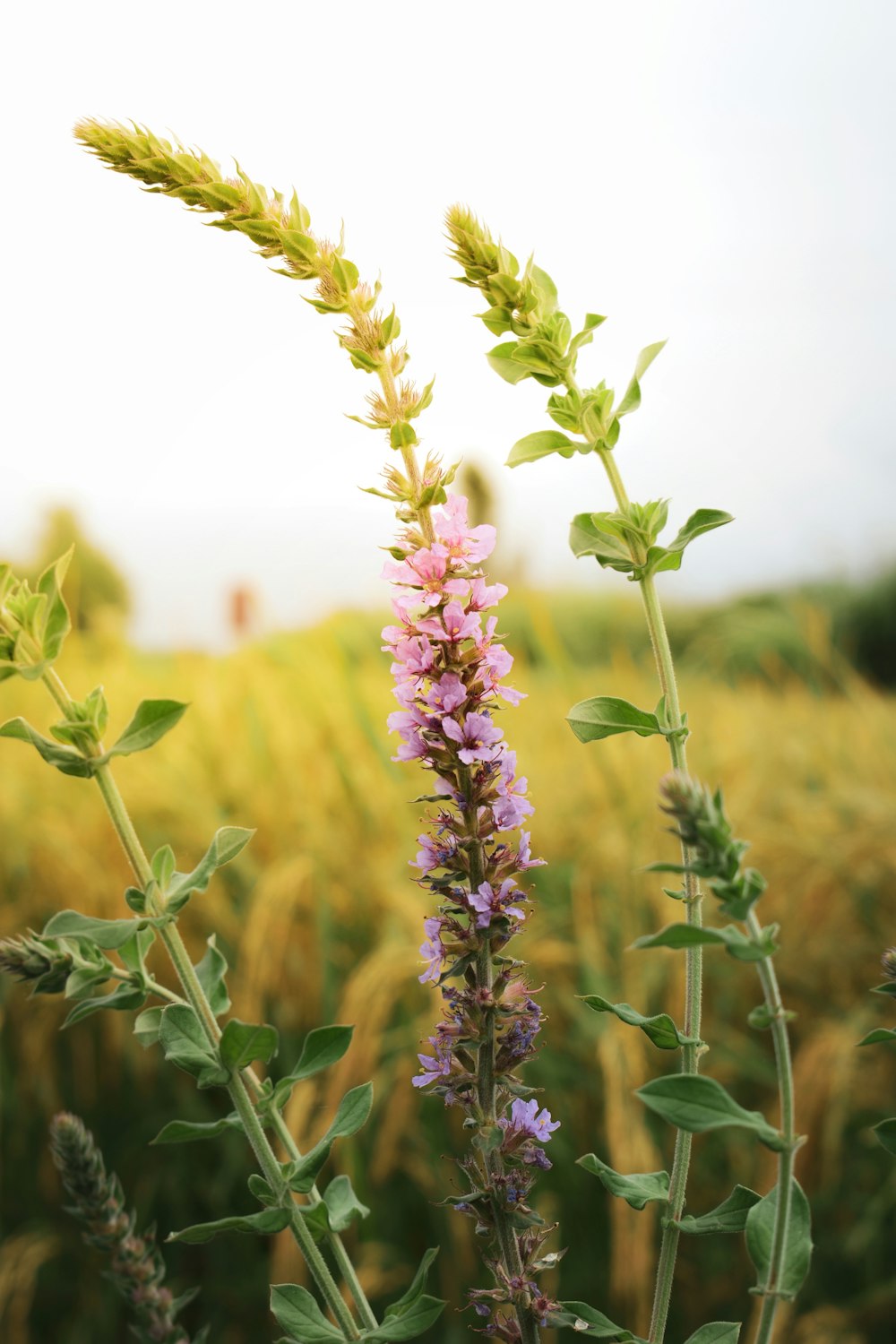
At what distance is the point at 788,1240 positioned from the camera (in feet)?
1.46

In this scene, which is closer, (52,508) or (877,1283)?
(877,1283)

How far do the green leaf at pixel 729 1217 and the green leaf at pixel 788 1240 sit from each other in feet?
0.07

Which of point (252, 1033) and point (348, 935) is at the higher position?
point (252, 1033)

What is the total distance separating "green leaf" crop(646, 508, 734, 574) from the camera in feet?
1.61

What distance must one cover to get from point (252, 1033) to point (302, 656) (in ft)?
7.94

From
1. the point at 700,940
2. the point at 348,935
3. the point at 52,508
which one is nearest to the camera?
the point at 700,940

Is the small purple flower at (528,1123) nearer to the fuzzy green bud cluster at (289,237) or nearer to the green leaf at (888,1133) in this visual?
the green leaf at (888,1133)

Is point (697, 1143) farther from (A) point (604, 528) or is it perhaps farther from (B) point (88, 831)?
(A) point (604, 528)

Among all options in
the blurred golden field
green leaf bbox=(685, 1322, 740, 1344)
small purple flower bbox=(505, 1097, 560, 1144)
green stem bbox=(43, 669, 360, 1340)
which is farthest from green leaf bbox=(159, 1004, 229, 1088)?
the blurred golden field

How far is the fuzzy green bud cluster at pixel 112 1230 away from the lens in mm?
579

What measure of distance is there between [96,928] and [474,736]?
0.16m

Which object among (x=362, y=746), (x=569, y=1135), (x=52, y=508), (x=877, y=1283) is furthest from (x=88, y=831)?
(x=52, y=508)

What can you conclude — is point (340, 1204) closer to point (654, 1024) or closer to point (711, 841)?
point (654, 1024)

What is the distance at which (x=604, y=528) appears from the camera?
48cm
